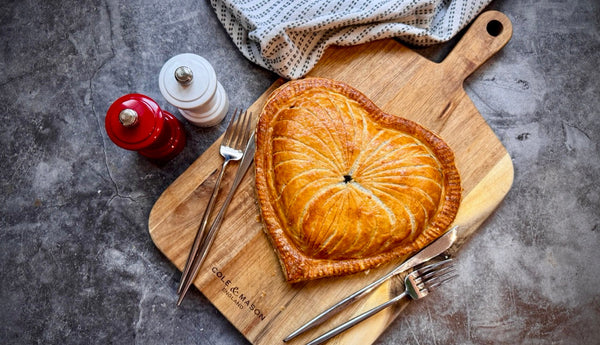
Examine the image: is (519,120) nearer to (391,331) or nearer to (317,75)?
(317,75)

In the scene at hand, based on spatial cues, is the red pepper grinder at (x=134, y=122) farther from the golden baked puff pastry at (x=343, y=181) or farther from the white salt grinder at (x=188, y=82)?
the golden baked puff pastry at (x=343, y=181)

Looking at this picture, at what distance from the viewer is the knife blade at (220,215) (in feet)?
7.16

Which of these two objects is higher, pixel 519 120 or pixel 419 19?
pixel 419 19

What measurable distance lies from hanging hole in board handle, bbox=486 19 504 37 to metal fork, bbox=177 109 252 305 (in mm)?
1505

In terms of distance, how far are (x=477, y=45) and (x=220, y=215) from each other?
1731 mm

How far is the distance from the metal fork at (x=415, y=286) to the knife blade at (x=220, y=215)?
0.70m

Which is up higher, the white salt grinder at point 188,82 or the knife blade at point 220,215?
the white salt grinder at point 188,82

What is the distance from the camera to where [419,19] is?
2.41m

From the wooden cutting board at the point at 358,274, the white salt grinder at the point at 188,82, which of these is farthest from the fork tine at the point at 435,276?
the white salt grinder at the point at 188,82

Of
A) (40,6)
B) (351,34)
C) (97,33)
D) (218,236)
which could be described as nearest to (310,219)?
(218,236)

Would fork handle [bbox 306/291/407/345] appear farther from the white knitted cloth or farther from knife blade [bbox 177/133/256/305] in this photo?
the white knitted cloth

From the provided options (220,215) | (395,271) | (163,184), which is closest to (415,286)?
(395,271)

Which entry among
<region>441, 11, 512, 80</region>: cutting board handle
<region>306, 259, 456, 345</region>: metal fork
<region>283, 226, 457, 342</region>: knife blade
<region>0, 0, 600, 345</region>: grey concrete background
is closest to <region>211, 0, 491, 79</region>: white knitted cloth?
<region>441, 11, 512, 80</region>: cutting board handle

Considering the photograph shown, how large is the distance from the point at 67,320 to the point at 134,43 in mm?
1675
